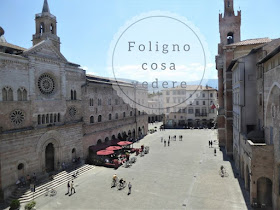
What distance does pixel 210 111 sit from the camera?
216 ft

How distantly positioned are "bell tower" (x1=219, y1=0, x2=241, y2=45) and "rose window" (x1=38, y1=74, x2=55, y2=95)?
32.4m

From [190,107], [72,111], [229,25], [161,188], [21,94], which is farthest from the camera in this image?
[190,107]

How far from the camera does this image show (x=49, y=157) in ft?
83.9

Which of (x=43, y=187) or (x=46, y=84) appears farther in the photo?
(x=46, y=84)

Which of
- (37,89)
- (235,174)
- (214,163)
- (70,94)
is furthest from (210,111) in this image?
(37,89)

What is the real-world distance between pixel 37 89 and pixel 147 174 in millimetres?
16272

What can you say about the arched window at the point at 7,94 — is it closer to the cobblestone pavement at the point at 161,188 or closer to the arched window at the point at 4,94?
the arched window at the point at 4,94

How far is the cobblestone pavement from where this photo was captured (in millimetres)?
18203

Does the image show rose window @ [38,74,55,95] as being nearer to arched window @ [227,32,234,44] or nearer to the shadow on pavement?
the shadow on pavement

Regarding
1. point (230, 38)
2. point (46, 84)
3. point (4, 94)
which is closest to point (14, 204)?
point (4, 94)

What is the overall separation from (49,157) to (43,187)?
14.5 ft

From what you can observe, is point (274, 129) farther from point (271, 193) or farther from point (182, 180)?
point (182, 180)

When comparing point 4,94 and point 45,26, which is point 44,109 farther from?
point 45,26

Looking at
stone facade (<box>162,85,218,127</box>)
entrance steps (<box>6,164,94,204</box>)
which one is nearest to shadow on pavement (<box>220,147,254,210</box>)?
entrance steps (<box>6,164,94,204</box>)
